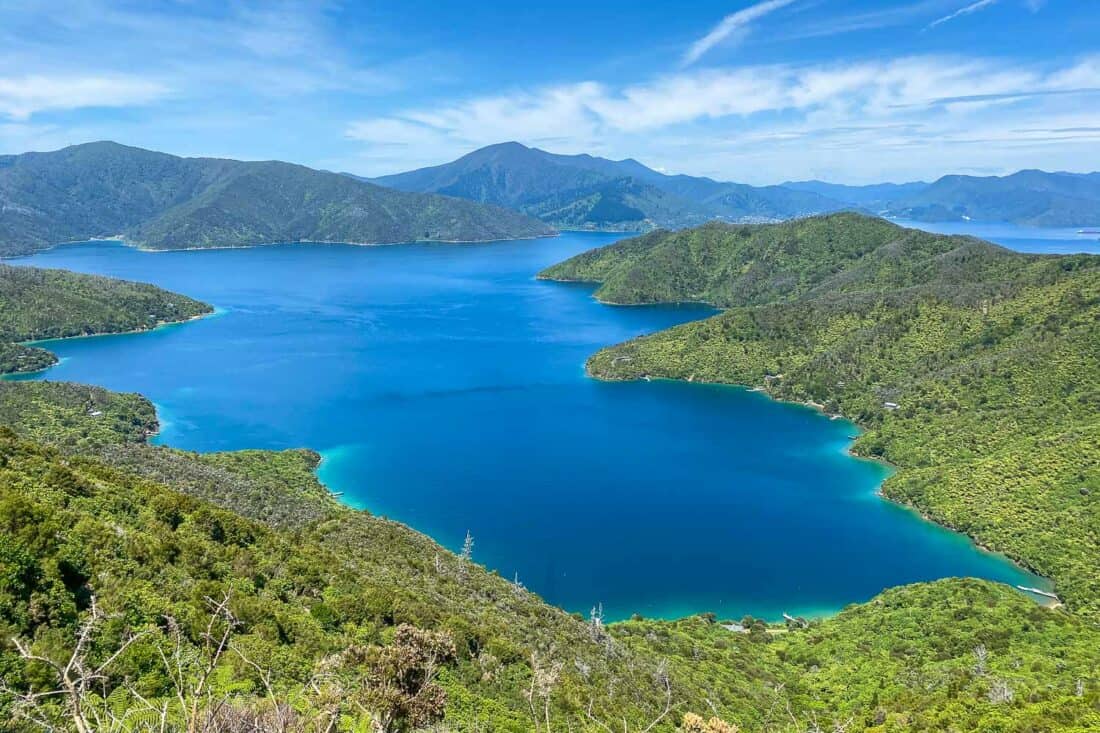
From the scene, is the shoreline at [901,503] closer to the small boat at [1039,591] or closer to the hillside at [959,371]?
the small boat at [1039,591]

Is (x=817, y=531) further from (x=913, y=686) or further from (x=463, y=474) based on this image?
(x=463, y=474)

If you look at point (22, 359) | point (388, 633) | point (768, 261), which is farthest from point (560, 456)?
point (768, 261)

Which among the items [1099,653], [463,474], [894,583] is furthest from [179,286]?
[1099,653]

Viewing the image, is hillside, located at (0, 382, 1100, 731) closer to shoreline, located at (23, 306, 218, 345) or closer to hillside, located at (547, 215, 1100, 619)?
hillside, located at (547, 215, 1100, 619)

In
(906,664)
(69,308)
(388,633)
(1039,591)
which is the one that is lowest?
(1039,591)

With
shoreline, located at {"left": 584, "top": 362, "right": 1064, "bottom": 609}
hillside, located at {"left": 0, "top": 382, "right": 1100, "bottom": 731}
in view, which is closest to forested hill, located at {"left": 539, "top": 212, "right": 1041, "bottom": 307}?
shoreline, located at {"left": 584, "top": 362, "right": 1064, "bottom": 609}

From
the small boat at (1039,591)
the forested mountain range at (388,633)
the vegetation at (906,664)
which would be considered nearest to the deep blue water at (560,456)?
the small boat at (1039,591)

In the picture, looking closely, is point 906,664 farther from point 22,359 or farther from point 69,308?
point 69,308

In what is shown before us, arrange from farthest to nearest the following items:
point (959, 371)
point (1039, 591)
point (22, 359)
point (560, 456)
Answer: point (22, 359) → point (959, 371) → point (560, 456) → point (1039, 591)
